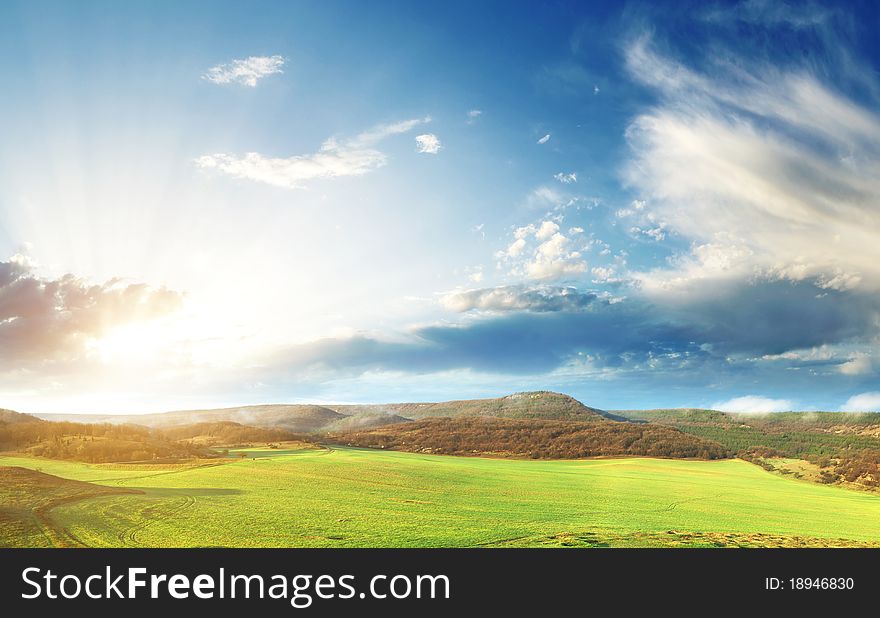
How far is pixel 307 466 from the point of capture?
4947cm

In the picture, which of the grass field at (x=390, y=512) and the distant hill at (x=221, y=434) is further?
the distant hill at (x=221, y=434)

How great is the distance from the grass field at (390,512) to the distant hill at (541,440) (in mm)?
58660

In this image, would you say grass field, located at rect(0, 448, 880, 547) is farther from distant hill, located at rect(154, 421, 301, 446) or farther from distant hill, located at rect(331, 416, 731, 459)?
distant hill, located at rect(331, 416, 731, 459)

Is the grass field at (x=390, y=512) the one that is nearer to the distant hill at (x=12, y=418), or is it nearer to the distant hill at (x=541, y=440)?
the distant hill at (x=12, y=418)

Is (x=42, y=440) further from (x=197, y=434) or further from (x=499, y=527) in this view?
(x=499, y=527)

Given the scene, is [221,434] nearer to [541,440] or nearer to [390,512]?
[390,512]

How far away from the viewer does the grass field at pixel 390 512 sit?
24.8 m

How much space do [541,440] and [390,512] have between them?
98.4 m

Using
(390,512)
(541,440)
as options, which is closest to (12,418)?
(390,512)

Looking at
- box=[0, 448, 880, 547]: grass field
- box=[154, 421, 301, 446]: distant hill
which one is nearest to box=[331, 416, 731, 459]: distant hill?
box=[154, 421, 301, 446]: distant hill

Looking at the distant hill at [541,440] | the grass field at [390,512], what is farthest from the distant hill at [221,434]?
the distant hill at [541,440]

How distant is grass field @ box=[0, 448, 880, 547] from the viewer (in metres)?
24.8

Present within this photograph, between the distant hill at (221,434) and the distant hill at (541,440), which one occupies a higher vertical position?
the distant hill at (221,434)

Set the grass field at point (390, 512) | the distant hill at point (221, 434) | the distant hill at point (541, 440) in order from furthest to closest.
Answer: the distant hill at point (541, 440) → the distant hill at point (221, 434) → the grass field at point (390, 512)
